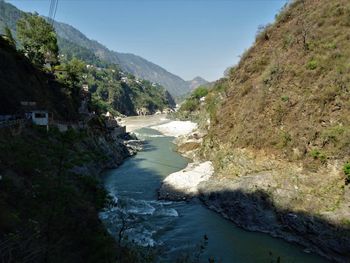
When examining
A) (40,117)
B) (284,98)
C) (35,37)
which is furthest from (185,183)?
(35,37)

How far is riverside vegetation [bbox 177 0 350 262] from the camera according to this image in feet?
89.6

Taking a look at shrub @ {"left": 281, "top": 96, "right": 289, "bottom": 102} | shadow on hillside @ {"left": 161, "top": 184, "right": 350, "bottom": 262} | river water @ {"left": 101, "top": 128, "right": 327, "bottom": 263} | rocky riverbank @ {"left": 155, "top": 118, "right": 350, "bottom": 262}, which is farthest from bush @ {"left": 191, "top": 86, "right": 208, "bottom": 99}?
shadow on hillside @ {"left": 161, "top": 184, "right": 350, "bottom": 262}

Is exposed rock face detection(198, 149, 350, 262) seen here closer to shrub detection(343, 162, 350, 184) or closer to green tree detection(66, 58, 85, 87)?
shrub detection(343, 162, 350, 184)

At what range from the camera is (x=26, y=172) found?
23141mm

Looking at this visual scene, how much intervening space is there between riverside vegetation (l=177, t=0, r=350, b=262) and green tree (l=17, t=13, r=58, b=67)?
134 ft

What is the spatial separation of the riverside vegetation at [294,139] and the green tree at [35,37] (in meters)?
40.7

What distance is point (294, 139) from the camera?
33812 mm

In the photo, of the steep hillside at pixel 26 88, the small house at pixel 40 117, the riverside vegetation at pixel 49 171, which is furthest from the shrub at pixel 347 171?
the steep hillside at pixel 26 88

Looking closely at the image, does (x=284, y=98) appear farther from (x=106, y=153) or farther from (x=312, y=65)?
(x=106, y=153)

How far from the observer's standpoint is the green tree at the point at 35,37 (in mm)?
64062

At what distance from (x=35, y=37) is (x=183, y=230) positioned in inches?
2124

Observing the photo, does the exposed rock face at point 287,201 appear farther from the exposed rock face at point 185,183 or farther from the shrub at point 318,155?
the exposed rock face at point 185,183

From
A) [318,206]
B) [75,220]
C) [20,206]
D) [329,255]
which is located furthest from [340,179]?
[20,206]

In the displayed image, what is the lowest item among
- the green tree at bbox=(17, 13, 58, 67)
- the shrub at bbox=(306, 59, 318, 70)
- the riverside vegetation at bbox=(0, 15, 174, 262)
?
the riverside vegetation at bbox=(0, 15, 174, 262)
